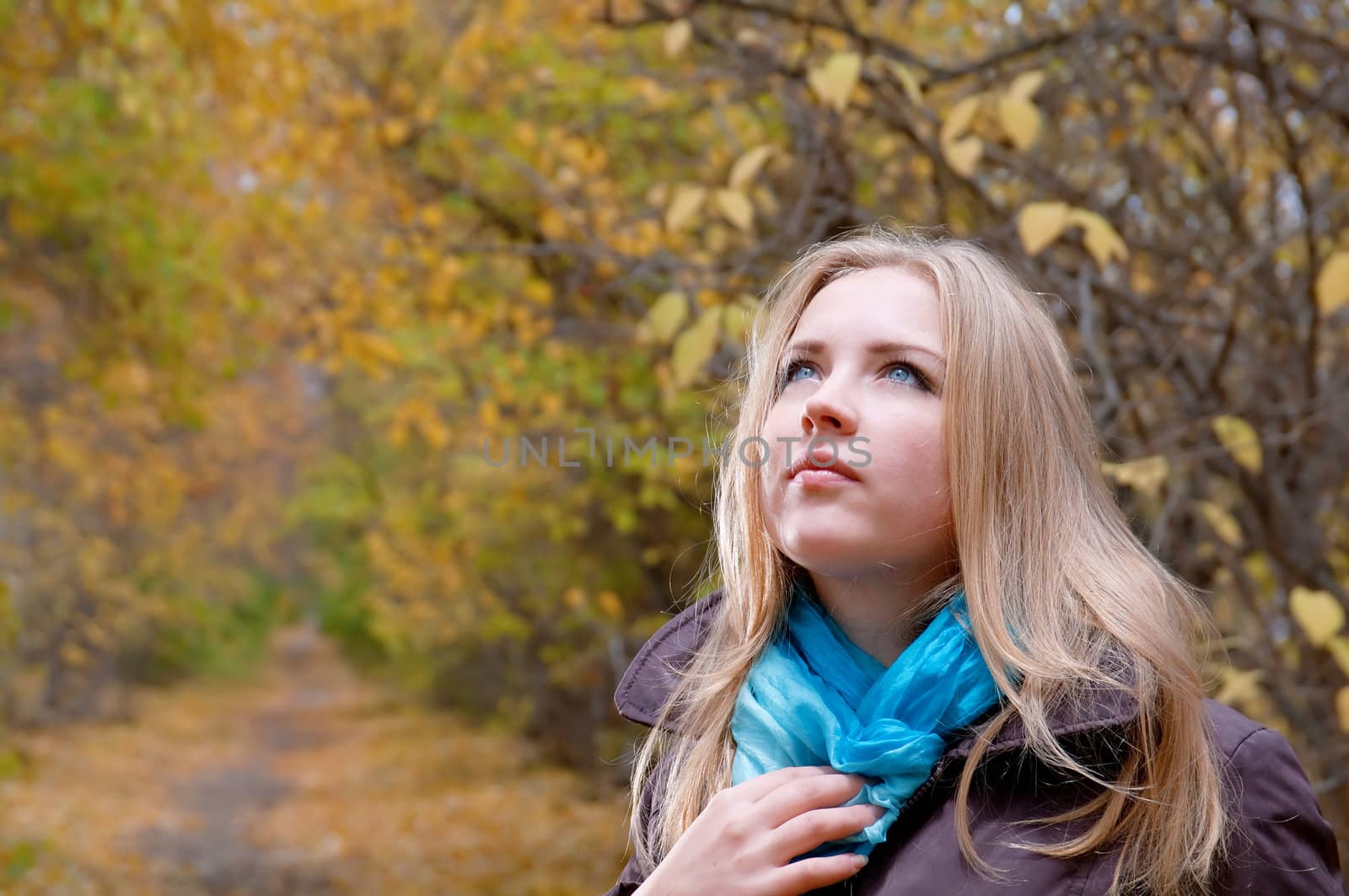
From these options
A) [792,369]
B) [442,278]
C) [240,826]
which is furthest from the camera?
[240,826]

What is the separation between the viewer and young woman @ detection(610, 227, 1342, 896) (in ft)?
4.42

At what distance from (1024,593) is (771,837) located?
1.34 feet

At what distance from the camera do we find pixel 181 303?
7.80m

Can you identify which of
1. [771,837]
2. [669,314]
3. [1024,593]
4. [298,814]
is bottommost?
[298,814]

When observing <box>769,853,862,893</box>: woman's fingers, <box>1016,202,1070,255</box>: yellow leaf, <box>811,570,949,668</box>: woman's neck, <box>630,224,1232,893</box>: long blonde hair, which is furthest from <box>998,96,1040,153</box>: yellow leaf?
<box>769,853,862,893</box>: woman's fingers

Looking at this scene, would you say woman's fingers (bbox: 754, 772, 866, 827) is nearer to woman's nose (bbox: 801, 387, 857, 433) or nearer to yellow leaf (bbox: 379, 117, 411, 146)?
woman's nose (bbox: 801, 387, 857, 433)

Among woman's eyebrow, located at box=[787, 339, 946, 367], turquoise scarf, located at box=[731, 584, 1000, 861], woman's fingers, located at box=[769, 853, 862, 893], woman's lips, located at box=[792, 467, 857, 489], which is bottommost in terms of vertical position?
woman's fingers, located at box=[769, 853, 862, 893]

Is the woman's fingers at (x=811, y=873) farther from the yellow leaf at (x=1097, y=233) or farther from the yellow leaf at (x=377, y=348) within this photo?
the yellow leaf at (x=377, y=348)

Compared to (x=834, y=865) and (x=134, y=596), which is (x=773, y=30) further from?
(x=134, y=596)

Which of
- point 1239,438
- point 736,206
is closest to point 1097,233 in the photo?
point 1239,438

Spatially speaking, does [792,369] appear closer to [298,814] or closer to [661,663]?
[661,663]

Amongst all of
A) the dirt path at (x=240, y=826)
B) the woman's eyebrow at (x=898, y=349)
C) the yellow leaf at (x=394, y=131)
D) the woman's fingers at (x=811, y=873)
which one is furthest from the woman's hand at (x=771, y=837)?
the dirt path at (x=240, y=826)

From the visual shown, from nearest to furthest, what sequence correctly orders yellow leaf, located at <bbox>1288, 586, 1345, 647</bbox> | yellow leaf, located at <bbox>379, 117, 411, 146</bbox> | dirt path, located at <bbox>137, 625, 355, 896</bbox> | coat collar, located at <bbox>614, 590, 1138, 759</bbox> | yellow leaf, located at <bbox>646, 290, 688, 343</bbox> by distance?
1. coat collar, located at <bbox>614, 590, 1138, 759</bbox>
2. yellow leaf, located at <bbox>1288, 586, 1345, 647</bbox>
3. yellow leaf, located at <bbox>646, 290, 688, 343</bbox>
4. yellow leaf, located at <bbox>379, 117, 411, 146</bbox>
5. dirt path, located at <bbox>137, 625, 355, 896</bbox>

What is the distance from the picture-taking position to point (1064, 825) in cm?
137
